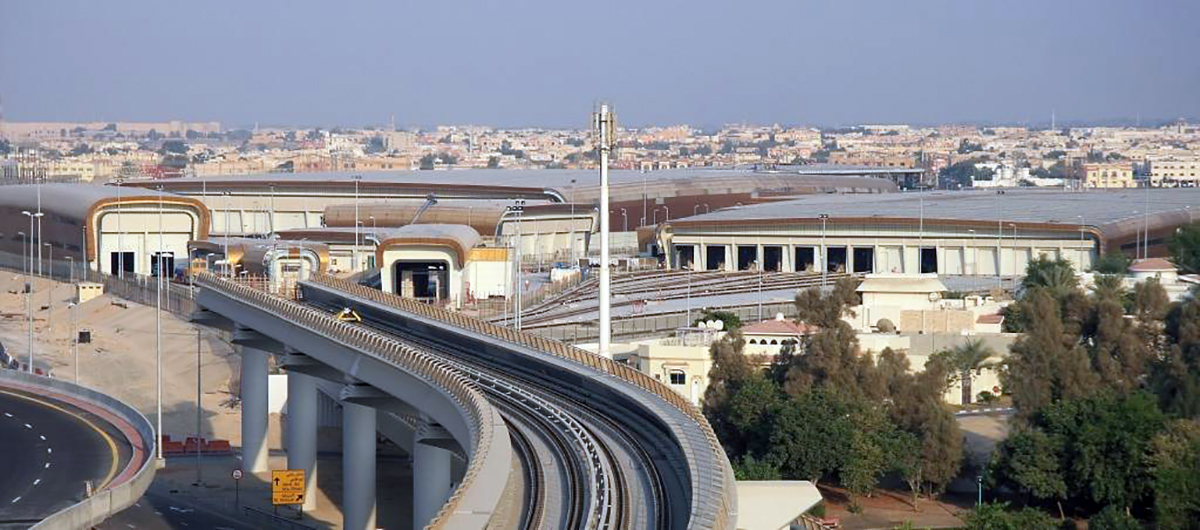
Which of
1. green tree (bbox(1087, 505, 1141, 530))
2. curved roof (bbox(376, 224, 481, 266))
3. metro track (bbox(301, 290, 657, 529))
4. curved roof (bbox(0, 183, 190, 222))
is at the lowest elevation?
green tree (bbox(1087, 505, 1141, 530))

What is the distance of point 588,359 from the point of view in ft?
129

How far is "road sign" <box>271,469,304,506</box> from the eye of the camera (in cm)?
4397

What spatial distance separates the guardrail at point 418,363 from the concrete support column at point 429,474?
1022mm

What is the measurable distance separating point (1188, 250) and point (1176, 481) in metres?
27.4

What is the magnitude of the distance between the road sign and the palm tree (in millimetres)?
17387

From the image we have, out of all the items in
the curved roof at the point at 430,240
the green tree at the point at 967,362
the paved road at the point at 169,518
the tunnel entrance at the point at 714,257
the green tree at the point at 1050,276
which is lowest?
the paved road at the point at 169,518

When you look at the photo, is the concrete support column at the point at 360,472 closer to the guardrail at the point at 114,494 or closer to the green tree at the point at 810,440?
the guardrail at the point at 114,494

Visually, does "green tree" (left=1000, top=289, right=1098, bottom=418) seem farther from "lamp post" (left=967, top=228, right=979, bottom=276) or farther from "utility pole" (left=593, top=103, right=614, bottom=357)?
"lamp post" (left=967, top=228, right=979, bottom=276)

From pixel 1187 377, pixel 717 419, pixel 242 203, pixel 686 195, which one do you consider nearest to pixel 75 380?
pixel 717 419

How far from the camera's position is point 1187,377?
45.5 m

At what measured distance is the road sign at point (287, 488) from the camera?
4397 cm

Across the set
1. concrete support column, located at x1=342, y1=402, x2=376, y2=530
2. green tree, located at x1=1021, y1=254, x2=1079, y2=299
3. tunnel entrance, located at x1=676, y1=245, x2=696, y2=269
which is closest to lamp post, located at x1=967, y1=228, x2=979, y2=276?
tunnel entrance, located at x1=676, y1=245, x2=696, y2=269

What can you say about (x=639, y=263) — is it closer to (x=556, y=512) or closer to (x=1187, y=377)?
(x=1187, y=377)

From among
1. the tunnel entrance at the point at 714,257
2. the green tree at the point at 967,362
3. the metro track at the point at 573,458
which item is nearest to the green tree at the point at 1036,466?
the metro track at the point at 573,458
